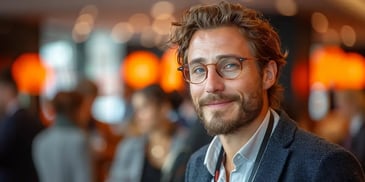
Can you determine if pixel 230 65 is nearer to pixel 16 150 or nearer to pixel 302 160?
pixel 302 160

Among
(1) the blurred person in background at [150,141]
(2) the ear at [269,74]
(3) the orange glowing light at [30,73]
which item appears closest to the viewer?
(2) the ear at [269,74]

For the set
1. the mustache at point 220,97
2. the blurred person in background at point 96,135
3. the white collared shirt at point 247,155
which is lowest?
the blurred person in background at point 96,135

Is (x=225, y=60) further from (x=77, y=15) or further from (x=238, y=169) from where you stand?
(x=77, y=15)

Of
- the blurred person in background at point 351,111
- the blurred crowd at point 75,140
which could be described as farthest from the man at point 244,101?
the blurred person in background at point 351,111

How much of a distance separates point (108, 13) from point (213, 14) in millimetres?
10005

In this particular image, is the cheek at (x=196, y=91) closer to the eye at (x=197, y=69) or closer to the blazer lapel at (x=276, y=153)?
the eye at (x=197, y=69)

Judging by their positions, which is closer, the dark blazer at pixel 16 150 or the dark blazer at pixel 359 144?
the dark blazer at pixel 16 150

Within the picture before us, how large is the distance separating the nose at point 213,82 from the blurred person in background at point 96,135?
341 centimetres

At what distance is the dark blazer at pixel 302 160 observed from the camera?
7.32ft

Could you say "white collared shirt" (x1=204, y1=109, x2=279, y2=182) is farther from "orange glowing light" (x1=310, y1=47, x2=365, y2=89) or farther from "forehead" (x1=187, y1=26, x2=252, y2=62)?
"orange glowing light" (x1=310, y1=47, x2=365, y2=89)

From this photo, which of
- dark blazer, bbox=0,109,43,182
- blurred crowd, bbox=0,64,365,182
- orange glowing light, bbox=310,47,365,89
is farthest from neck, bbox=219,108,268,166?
orange glowing light, bbox=310,47,365,89

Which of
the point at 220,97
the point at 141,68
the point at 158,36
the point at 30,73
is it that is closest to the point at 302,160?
the point at 220,97

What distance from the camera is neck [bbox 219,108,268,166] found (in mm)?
2418

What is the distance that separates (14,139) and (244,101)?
3.05m
